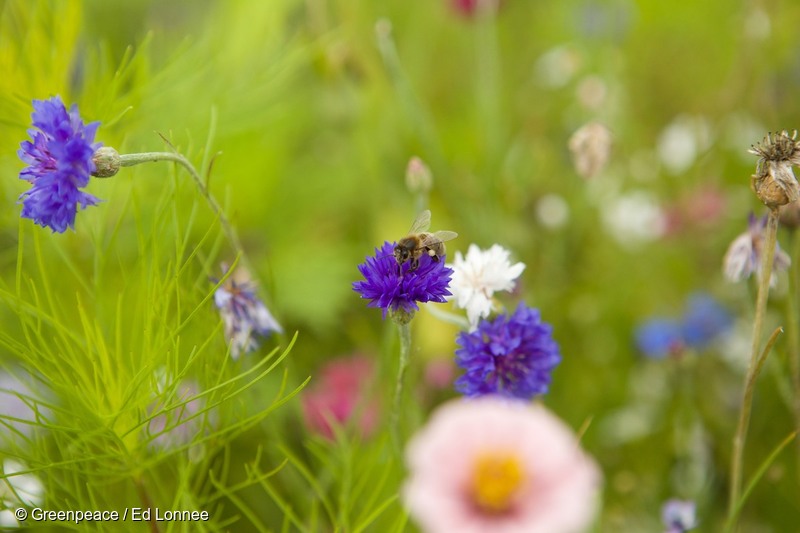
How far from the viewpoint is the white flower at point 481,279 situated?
38 cm

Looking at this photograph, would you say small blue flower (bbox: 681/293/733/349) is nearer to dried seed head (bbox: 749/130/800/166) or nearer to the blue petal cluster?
the blue petal cluster

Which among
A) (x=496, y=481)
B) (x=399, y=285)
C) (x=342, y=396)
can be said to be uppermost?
(x=342, y=396)

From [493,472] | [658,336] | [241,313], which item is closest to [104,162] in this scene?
[241,313]

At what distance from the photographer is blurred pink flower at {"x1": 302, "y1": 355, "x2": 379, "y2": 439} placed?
26.7 inches

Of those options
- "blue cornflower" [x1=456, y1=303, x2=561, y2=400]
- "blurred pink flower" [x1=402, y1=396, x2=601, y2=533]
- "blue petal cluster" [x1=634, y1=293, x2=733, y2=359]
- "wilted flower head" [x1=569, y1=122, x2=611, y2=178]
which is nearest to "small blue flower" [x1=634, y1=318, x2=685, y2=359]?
"blue petal cluster" [x1=634, y1=293, x2=733, y2=359]

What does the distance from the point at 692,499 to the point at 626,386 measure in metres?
0.20

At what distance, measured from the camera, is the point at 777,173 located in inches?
14.0

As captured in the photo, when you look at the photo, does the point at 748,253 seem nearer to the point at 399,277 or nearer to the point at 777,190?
the point at 777,190

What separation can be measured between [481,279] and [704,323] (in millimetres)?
341

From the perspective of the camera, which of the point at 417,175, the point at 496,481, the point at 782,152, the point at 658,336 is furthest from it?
the point at 658,336

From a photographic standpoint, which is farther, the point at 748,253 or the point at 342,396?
the point at 342,396

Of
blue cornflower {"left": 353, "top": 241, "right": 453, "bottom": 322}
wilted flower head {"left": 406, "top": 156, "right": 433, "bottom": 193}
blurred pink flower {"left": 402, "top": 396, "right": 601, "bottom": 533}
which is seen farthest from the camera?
wilted flower head {"left": 406, "top": 156, "right": 433, "bottom": 193}

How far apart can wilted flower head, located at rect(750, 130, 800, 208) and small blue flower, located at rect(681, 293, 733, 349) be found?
0.30 m

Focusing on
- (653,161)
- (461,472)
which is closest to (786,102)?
(653,161)
